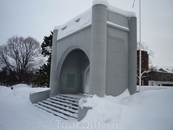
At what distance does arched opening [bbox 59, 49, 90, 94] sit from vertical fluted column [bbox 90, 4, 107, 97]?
517 cm

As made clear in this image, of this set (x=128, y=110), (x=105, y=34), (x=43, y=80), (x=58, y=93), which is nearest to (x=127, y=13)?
(x=105, y=34)

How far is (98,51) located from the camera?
7984 mm

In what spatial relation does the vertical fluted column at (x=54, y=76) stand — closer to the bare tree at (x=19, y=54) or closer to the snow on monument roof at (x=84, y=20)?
the snow on monument roof at (x=84, y=20)

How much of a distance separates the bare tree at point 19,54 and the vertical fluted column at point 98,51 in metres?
25.8

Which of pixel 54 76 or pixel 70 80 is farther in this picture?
pixel 70 80

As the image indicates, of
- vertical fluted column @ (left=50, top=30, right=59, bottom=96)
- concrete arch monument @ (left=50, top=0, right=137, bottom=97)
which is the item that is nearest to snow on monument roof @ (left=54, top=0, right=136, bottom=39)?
concrete arch monument @ (left=50, top=0, right=137, bottom=97)

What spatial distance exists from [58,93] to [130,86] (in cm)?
626

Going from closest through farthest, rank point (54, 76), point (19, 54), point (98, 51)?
point (98, 51) < point (54, 76) < point (19, 54)

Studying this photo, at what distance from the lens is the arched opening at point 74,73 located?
12883 millimetres

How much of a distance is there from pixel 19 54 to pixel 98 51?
27.4 meters

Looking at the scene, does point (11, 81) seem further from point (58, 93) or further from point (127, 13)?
point (127, 13)

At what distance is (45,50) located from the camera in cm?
2134

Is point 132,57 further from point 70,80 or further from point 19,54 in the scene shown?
point 19,54

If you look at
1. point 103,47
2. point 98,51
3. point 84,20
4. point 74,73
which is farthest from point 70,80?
point 103,47
